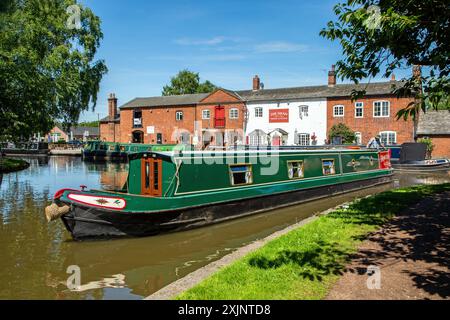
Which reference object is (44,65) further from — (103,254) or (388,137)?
(388,137)

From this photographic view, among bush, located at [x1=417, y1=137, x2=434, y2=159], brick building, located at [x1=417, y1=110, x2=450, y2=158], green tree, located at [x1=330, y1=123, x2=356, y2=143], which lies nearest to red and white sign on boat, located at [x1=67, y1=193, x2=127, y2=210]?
green tree, located at [x1=330, y1=123, x2=356, y2=143]

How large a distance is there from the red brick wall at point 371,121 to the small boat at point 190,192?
19.0 meters

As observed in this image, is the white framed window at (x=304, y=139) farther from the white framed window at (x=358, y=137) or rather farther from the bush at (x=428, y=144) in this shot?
the bush at (x=428, y=144)

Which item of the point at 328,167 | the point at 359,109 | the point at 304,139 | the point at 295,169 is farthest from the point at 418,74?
the point at 304,139

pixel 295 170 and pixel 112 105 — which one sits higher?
pixel 112 105

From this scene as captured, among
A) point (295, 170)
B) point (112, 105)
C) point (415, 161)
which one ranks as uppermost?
point (112, 105)

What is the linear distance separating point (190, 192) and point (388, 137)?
88.0ft

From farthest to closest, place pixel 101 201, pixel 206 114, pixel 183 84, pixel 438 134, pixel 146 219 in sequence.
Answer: pixel 183 84, pixel 206 114, pixel 438 134, pixel 146 219, pixel 101 201

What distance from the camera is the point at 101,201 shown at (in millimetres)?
9062

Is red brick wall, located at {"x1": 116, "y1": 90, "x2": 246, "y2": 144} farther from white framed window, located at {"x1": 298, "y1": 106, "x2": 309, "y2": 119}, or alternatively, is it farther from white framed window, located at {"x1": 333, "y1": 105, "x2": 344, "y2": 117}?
white framed window, located at {"x1": 333, "y1": 105, "x2": 344, "y2": 117}

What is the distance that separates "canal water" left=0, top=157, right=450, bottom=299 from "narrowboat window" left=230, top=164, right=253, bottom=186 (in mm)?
1191

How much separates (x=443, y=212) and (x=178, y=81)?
61472 millimetres

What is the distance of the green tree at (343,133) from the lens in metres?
33.6
